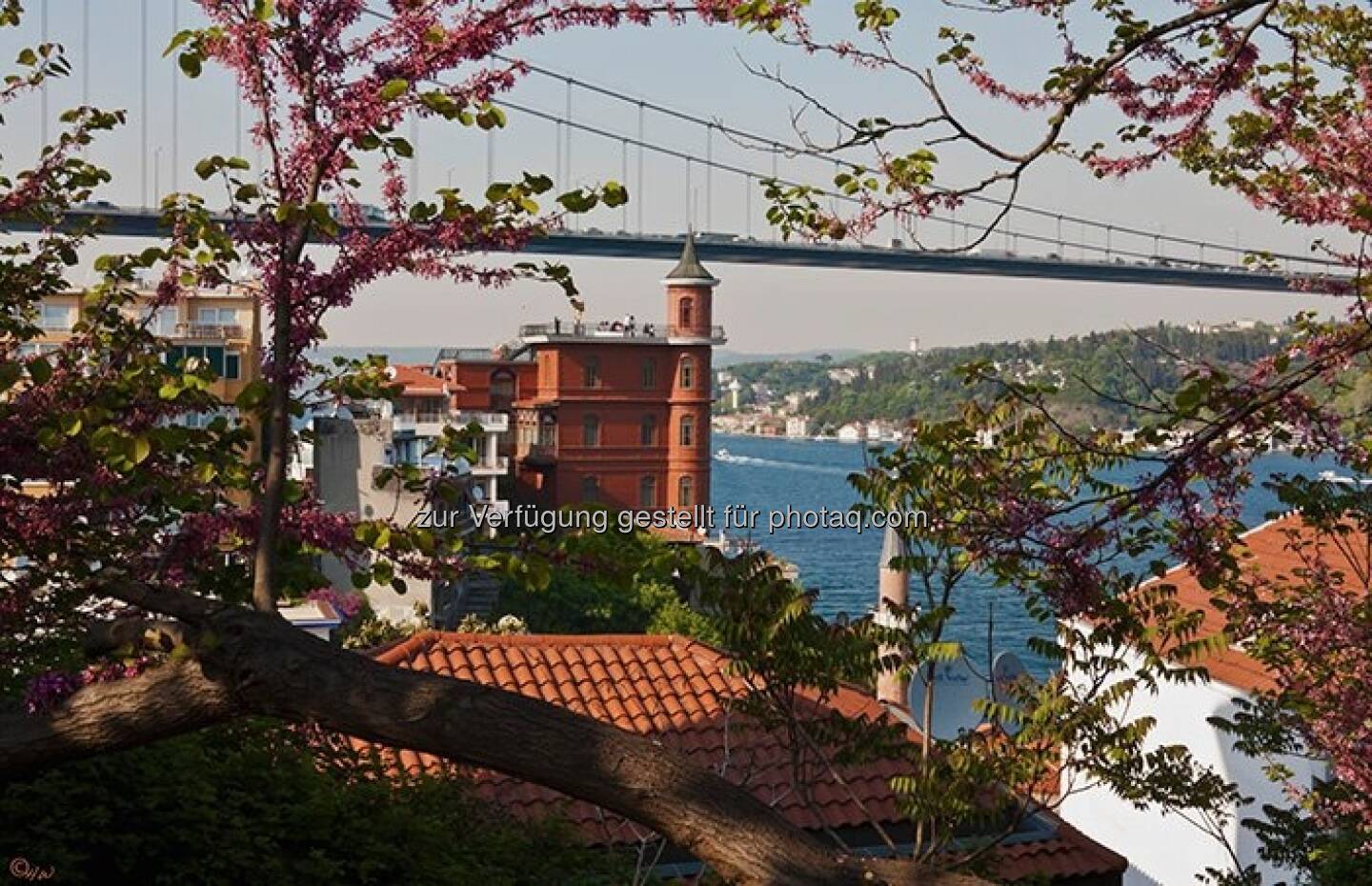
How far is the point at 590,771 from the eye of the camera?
2.94 m

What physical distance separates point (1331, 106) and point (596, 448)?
46881mm

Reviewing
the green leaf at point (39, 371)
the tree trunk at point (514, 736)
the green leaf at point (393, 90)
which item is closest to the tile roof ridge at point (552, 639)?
the green leaf at point (39, 371)

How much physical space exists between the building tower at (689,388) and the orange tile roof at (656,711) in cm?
4340

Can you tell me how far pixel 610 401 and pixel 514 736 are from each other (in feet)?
165

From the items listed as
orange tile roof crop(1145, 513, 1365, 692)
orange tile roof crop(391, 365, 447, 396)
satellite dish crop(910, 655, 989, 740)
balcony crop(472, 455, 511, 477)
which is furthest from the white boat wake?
orange tile roof crop(1145, 513, 1365, 692)

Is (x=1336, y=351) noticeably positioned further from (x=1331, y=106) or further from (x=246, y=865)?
(x=246, y=865)

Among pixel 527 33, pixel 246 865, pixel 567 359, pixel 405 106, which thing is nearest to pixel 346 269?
pixel 405 106

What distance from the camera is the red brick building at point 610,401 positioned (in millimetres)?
52156

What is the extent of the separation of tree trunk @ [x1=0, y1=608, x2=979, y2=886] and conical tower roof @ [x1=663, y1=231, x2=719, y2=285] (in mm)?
51600

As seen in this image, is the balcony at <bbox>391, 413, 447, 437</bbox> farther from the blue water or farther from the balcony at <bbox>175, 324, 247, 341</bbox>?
the blue water

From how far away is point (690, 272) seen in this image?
54.9m

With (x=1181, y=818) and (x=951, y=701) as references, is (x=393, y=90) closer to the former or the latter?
(x=1181, y=818)

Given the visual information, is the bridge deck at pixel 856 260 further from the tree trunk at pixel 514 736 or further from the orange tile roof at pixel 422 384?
the tree trunk at pixel 514 736

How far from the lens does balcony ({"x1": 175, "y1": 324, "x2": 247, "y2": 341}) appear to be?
116 feet
